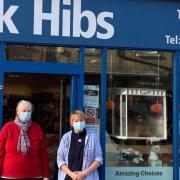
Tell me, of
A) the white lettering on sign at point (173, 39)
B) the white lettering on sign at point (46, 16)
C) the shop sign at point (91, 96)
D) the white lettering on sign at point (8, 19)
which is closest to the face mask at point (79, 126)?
the shop sign at point (91, 96)

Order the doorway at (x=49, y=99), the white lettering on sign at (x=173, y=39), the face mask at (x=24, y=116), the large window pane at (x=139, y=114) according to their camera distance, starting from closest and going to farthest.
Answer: the face mask at (x=24, y=116) < the doorway at (x=49, y=99) < the large window pane at (x=139, y=114) < the white lettering on sign at (x=173, y=39)

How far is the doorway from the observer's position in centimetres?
→ 773

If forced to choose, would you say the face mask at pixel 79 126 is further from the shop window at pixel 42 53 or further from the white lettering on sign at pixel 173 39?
the white lettering on sign at pixel 173 39

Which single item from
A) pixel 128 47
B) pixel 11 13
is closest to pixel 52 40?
pixel 11 13

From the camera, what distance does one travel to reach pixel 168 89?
324 inches

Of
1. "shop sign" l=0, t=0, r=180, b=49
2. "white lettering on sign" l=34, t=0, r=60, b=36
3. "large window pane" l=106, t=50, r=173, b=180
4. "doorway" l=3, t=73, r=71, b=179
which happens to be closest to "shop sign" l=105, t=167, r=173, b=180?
"large window pane" l=106, t=50, r=173, b=180

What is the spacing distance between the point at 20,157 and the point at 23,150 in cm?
10

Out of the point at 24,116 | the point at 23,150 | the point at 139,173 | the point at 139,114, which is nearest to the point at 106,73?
the point at 139,114

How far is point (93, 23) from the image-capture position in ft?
25.6

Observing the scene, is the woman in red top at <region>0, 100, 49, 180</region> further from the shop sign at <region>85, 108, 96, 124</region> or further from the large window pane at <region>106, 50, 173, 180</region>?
the large window pane at <region>106, 50, 173, 180</region>

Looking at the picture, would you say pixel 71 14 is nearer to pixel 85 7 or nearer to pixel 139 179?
pixel 85 7

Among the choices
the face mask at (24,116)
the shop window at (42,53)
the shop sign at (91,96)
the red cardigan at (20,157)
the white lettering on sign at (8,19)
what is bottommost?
the red cardigan at (20,157)

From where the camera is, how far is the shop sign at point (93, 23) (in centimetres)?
756

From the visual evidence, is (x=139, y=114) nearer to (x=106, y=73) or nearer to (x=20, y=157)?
(x=106, y=73)
